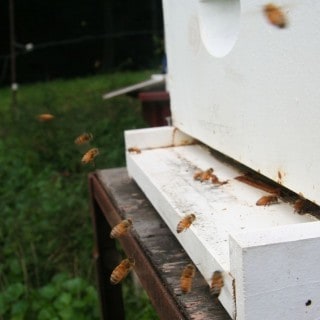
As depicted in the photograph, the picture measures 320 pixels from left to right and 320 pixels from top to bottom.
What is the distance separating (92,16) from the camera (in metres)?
11.6

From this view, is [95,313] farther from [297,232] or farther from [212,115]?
[297,232]

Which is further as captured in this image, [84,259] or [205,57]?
[84,259]

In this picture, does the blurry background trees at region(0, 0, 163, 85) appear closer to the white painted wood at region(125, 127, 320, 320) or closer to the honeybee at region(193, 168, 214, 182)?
the white painted wood at region(125, 127, 320, 320)

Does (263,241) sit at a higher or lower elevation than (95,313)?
higher

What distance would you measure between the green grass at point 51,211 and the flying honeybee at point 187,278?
3.71 ft

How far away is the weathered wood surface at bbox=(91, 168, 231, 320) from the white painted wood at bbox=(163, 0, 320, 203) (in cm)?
18

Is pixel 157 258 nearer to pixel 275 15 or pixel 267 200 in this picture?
pixel 267 200

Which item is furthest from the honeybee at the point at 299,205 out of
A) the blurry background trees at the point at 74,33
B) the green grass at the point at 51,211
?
the blurry background trees at the point at 74,33

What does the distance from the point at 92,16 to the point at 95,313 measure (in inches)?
396

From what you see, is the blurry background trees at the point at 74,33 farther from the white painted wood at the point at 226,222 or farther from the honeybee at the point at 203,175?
the honeybee at the point at 203,175

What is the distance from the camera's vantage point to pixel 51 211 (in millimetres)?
2869

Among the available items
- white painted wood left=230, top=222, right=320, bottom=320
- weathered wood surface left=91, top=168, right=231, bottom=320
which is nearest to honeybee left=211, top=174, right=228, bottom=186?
weathered wood surface left=91, top=168, right=231, bottom=320

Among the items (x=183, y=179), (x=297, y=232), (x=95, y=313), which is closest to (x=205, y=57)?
(x=183, y=179)

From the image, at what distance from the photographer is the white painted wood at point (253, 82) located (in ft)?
2.43
